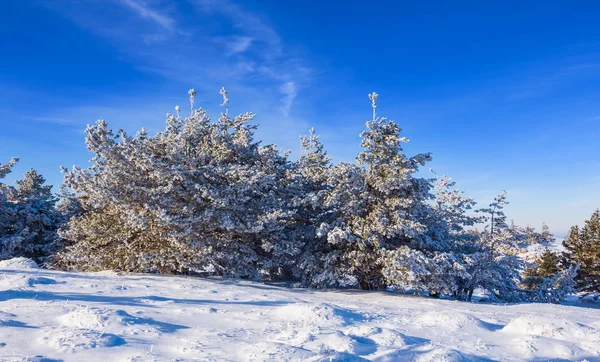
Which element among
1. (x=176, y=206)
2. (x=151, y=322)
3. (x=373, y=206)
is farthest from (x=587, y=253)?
(x=151, y=322)

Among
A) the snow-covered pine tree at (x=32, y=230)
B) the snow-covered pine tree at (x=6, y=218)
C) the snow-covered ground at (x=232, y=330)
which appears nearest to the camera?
the snow-covered ground at (x=232, y=330)

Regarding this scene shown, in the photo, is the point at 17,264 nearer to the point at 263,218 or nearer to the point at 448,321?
the point at 263,218

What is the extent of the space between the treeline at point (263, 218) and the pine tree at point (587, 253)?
1029 cm

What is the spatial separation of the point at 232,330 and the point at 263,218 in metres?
7.37

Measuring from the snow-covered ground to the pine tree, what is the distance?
807 inches

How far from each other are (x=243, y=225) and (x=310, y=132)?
10.8 m

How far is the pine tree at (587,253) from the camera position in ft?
81.9

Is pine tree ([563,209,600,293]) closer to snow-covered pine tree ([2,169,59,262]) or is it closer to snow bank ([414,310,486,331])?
snow bank ([414,310,486,331])

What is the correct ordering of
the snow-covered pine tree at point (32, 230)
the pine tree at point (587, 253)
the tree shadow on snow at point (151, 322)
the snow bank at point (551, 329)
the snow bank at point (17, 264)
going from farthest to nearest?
1. the pine tree at point (587, 253)
2. the snow-covered pine tree at point (32, 230)
3. the snow bank at point (17, 264)
4. the snow bank at point (551, 329)
5. the tree shadow on snow at point (151, 322)

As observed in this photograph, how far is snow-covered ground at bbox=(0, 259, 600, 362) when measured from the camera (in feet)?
17.5

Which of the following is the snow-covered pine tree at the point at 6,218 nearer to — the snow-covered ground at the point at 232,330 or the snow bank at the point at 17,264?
the snow bank at the point at 17,264

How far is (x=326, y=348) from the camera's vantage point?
5695 mm

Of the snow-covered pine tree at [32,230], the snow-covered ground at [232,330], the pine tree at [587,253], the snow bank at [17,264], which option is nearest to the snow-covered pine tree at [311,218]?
the snow-covered ground at [232,330]

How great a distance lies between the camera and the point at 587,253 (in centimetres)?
2544
